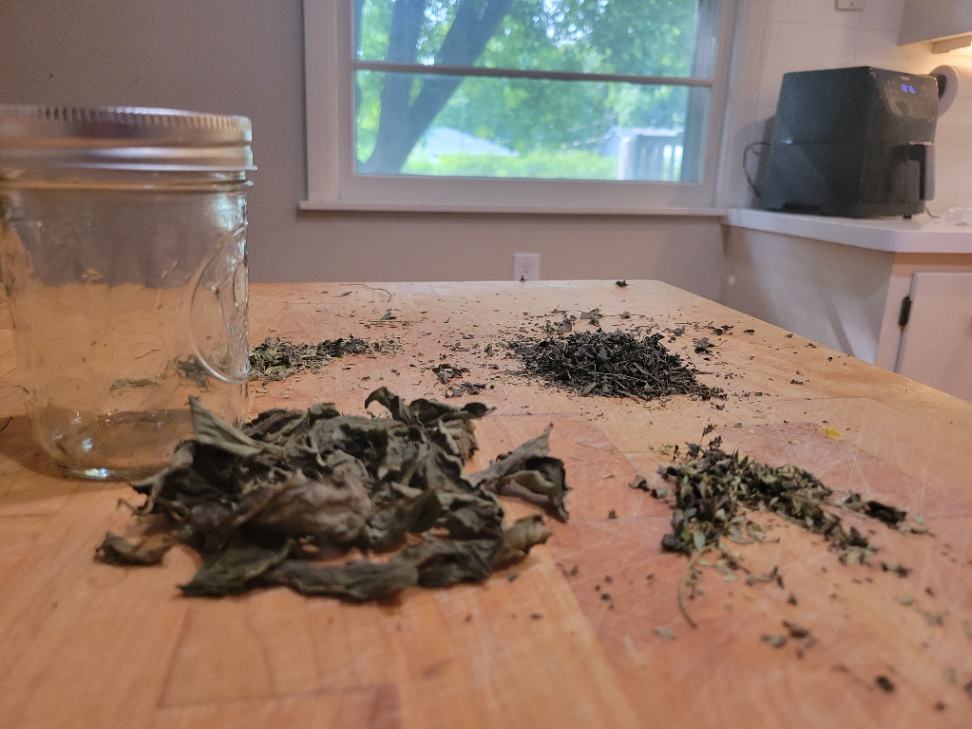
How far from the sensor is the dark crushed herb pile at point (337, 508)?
0.45 meters

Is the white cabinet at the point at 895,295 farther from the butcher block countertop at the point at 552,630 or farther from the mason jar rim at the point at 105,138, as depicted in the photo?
the mason jar rim at the point at 105,138

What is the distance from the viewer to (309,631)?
41 centimetres

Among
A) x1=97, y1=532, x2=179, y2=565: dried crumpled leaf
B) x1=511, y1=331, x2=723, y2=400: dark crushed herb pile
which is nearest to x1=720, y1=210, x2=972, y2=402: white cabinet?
x1=511, y1=331, x2=723, y2=400: dark crushed herb pile

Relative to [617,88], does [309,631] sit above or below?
below

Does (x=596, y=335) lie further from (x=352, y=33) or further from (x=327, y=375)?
(x=352, y=33)

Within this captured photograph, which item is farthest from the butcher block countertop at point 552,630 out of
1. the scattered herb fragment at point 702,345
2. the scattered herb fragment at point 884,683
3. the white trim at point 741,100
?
the white trim at point 741,100

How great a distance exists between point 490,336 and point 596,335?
0.55 ft

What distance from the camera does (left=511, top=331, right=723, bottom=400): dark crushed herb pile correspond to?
851mm

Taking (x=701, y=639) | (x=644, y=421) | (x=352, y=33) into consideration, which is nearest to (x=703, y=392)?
(x=644, y=421)

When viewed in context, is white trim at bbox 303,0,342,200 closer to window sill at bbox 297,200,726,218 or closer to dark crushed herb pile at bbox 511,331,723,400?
window sill at bbox 297,200,726,218

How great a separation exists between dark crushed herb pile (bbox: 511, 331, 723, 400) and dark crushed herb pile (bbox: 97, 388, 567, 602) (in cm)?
26

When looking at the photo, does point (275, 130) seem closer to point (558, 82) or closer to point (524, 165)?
point (524, 165)

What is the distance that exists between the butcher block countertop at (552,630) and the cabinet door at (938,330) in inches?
39.2

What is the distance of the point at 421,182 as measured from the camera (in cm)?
209
